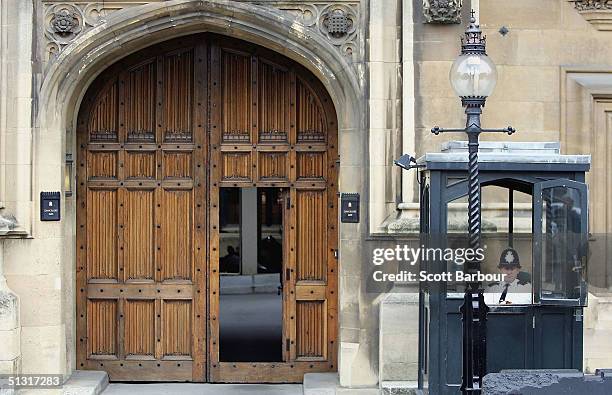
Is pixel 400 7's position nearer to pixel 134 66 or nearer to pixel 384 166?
pixel 384 166

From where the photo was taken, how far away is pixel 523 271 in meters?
10.2

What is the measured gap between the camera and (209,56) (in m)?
13.0

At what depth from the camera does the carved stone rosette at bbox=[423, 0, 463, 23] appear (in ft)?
39.5

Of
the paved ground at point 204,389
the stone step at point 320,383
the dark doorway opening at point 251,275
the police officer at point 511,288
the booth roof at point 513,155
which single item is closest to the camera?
the booth roof at point 513,155

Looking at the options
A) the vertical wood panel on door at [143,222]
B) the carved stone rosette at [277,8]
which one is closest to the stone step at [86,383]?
the vertical wood panel on door at [143,222]

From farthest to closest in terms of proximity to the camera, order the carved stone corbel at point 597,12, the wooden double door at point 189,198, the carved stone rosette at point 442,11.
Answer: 1. the wooden double door at point 189,198
2. the carved stone corbel at point 597,12
3. the carved stone rosette at point 442,11

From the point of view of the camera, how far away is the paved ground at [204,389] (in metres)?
12.5

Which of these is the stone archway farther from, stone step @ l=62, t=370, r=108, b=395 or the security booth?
the security booth

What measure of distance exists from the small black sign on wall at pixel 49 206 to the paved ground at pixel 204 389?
7.20 ft

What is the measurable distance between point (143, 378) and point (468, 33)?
6.49 meters

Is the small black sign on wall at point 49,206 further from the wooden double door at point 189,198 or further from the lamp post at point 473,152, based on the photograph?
the lamp post at point 473,152

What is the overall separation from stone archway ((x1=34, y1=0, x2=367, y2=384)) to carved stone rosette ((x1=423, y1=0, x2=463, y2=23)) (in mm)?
1090

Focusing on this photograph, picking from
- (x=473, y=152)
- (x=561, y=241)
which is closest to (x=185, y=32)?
(x=473, y=152)

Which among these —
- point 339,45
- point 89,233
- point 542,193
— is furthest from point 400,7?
point 89,233
